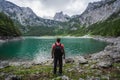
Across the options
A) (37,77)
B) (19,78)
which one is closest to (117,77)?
(37,77)

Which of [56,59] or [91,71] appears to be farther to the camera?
[91,71]

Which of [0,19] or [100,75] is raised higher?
[0,19]

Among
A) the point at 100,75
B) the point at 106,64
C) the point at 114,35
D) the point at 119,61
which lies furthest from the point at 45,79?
the point at 114,35

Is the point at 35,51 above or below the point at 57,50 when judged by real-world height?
below

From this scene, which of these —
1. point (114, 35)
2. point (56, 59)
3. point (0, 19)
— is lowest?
point (56, 59)

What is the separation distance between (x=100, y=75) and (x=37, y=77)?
6793 mm

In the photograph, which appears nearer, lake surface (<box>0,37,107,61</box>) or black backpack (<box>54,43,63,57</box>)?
black backpack (<box>54,43,63,57</box>)

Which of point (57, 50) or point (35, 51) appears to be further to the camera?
point (35, 51)

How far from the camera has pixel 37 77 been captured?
1933 centimetres

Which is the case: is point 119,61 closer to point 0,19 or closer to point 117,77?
point 117,77

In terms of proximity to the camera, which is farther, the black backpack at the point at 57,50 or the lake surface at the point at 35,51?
the lake surface at the point at 35,51

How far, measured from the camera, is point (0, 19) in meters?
172

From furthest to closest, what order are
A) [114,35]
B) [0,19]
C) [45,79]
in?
[0,19], [114,35], [45,79]

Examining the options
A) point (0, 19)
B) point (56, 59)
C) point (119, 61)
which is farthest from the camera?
point (0, 19)
